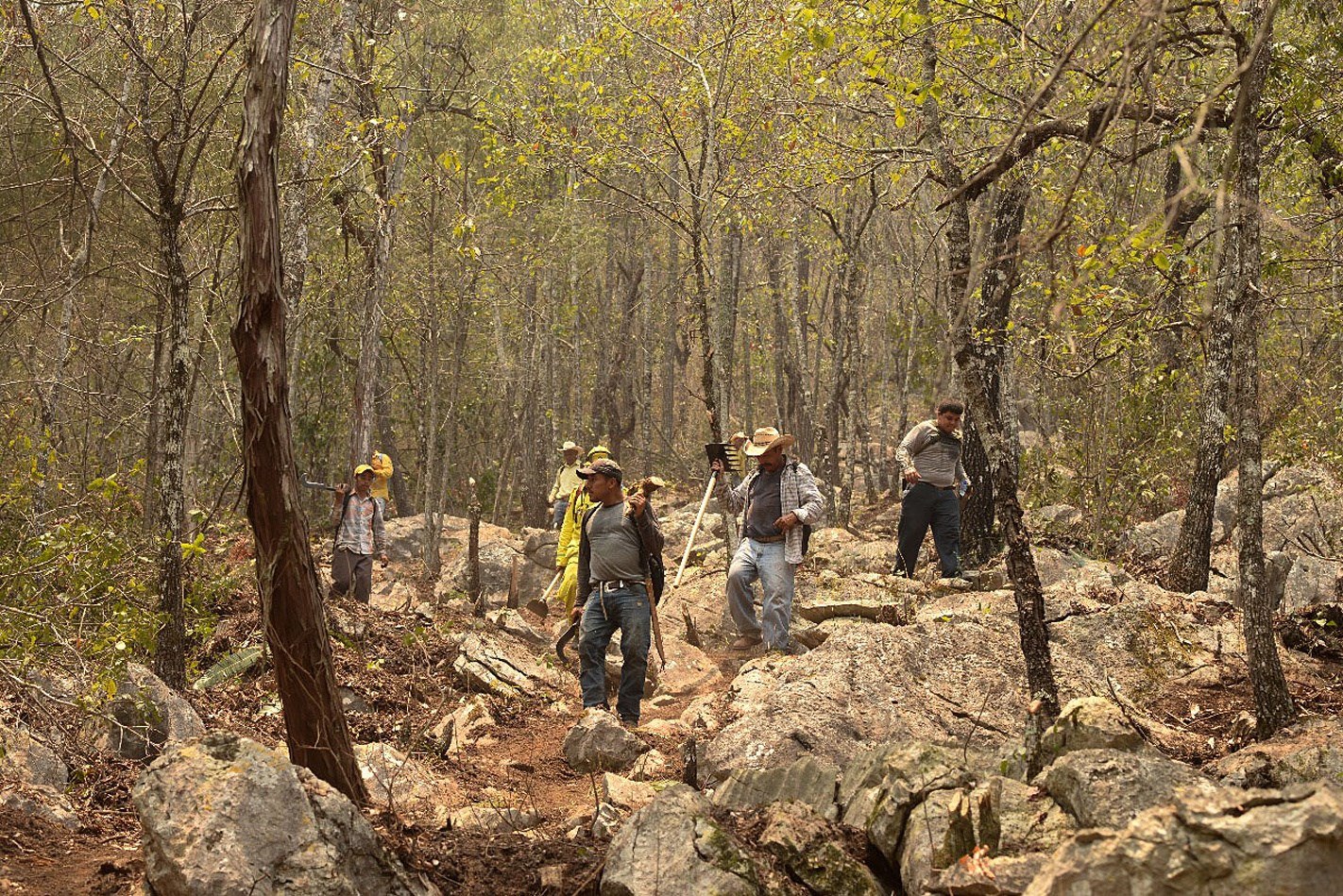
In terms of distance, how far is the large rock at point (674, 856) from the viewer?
175 inches

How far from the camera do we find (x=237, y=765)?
13.9ft

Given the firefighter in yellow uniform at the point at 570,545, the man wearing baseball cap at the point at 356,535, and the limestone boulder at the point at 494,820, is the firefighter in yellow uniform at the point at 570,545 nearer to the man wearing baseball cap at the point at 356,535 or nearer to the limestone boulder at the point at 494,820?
the man wearing baseball cap at the point at 356,535

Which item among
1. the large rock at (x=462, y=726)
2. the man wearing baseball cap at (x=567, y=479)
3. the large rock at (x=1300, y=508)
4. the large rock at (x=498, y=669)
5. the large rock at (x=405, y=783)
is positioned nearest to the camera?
the large rock at (x=405, y=783)

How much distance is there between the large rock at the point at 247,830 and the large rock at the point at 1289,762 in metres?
4.09

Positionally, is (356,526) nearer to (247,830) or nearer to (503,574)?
(503,574)

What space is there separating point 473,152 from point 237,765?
19368mm

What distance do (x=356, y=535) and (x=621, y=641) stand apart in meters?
4.81

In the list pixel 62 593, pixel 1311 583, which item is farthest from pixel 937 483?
pixel 62 593

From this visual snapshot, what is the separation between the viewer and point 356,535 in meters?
12.3

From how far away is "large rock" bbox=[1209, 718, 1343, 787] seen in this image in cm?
554

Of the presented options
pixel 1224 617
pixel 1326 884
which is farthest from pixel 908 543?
pixel 1326 884

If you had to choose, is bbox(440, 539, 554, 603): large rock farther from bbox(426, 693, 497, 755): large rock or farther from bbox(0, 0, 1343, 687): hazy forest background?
bbox(426, 693, 497, 755): large rock

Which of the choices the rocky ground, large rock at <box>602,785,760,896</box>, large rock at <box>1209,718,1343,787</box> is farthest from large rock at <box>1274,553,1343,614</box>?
large rock at <box>602,785,760,896</box>

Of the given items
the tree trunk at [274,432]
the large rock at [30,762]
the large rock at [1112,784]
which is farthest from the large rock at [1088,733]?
the large rock at [30,762]
